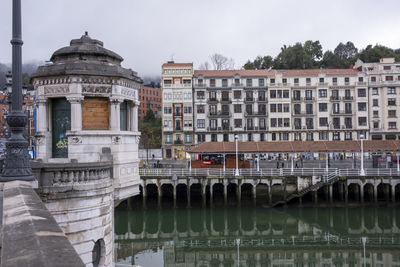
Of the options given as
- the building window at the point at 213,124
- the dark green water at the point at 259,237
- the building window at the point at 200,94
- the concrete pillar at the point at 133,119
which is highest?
the building window at the point at 200,94

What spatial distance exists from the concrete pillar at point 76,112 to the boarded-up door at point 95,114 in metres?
0.23

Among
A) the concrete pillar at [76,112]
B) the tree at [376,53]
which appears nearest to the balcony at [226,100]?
the tree at [376,53]

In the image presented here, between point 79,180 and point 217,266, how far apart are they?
16.1 meters

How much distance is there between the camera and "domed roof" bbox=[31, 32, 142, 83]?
1170cm

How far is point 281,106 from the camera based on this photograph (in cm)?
6631

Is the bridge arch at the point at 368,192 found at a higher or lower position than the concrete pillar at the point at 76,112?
lower

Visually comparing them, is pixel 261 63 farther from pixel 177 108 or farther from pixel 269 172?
pixel 269 172

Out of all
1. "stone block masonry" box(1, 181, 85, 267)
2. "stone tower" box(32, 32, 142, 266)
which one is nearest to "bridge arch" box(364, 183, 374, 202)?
"stone tower" box(32, 32, 142, 266)

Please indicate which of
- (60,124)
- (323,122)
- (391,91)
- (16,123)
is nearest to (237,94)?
(323,122)

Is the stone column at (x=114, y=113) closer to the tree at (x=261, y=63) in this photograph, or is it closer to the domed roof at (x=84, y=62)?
the domed roof at (x=84, y=62)

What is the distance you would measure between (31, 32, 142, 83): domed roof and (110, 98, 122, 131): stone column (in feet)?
2.84

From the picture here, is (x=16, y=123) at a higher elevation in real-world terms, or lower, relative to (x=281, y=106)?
lower

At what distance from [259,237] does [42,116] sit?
70.1ft

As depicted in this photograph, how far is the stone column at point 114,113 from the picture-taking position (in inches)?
483
